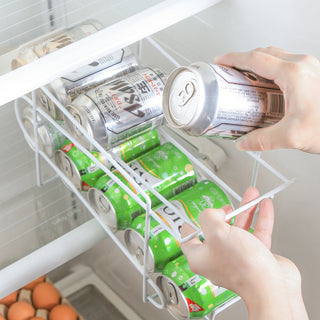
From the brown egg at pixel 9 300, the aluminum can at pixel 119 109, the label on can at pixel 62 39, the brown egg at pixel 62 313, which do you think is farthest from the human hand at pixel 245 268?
the brown egg at pixel 9 300

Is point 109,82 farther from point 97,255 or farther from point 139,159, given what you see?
point 97,255

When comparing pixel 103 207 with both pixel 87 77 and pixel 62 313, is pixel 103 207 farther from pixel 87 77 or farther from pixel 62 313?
pixel 62 313

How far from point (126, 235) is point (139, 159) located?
14 centimetres

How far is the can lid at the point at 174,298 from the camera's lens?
940mm

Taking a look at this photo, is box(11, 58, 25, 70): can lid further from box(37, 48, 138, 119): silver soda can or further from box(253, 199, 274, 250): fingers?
box(253, 199, 274, 250): fingers

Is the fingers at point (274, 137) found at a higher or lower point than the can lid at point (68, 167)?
higher

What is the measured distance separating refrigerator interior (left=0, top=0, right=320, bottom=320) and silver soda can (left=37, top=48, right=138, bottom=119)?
6cm

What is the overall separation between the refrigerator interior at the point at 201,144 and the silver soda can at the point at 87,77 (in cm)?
6

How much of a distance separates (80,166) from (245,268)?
40cm

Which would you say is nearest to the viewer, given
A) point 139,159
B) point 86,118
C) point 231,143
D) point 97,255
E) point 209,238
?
point 209,238

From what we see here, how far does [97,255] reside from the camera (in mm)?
1529

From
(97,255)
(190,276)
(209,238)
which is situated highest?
(209,238)

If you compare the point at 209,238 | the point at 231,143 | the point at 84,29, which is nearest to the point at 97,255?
the point at 231,143

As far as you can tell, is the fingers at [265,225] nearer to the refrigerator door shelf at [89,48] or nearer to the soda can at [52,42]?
the refrigerator door shelf at [89,48]
